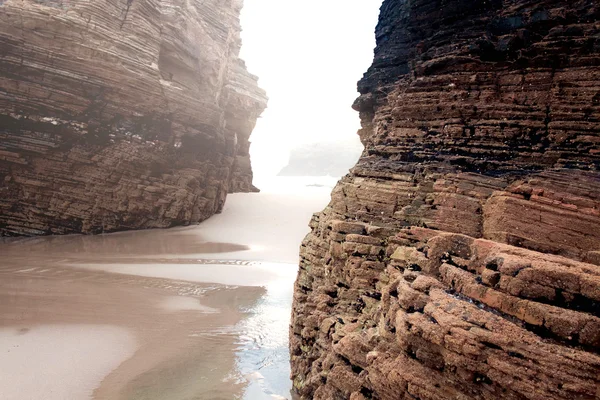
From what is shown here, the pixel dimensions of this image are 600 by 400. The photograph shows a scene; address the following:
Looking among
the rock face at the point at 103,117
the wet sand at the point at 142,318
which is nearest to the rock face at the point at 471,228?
the wet sand at the point at 142,318

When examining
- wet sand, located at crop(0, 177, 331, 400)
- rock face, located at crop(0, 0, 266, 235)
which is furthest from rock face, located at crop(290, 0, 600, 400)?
rock face, located at crop(0, 0, 266, 235)

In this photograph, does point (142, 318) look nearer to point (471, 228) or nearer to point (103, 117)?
point (471, 228)

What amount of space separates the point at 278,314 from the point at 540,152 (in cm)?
943

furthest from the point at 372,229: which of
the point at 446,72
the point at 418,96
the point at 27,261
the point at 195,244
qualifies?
the point at 195,244

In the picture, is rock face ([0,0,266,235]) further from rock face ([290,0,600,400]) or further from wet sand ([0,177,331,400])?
rock face ([290,0,600,400])

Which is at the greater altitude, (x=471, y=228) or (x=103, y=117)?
→ (x=103, y=117)

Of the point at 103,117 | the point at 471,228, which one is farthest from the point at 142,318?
the point at 103,117

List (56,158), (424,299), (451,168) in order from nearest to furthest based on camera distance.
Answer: (424,299) → (451,168) → (56,158)

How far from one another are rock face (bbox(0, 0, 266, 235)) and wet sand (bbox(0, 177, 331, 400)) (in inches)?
71.7

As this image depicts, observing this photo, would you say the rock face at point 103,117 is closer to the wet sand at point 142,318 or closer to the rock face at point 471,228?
the wet sand at point 142,318

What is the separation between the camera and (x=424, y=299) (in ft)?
14.8

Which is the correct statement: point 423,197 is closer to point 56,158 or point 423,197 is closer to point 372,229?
point 372,229

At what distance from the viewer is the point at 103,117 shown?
20109 mm

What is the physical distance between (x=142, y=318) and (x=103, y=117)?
519 inches
